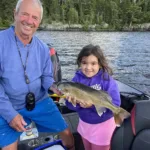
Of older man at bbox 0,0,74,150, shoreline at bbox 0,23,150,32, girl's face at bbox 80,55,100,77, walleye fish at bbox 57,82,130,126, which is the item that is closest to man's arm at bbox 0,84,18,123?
older man at bbox 0,0,74,150

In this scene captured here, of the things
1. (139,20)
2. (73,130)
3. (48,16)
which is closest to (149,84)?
(73,130)

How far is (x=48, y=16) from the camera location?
86.0m

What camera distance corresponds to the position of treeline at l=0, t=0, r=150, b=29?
84.4m

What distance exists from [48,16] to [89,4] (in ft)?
65.9

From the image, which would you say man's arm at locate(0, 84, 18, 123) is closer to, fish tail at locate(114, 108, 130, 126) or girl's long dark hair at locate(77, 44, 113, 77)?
girl's long dark hair at locate(77, 44, 113, 77)

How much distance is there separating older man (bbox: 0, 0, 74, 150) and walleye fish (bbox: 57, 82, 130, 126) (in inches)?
16.0

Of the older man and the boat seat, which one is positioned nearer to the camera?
the boat seat

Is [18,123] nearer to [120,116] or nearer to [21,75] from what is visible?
[21,75]

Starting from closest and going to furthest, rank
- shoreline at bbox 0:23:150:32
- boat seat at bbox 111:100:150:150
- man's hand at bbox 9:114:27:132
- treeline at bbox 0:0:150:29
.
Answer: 1. boat seat at bbox 111:100:150:150
2. man's hand at bbox 9:114:27:132
3. shoreline at bbox 0:23:150:32
4. treeline at bbox 0:0:150:29

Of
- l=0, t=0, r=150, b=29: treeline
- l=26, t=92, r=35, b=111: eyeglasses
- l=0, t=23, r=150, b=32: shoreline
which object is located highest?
l=26, t=92, r=35, b=111: eyeglasses

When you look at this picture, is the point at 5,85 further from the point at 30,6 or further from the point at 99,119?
the point at 99,119

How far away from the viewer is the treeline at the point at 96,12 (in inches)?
3322

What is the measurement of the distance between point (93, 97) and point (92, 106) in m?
0.20

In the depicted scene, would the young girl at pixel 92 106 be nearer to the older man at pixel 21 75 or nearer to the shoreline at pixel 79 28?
the older man at pixel 21 75
